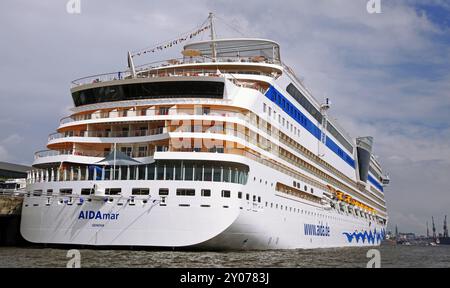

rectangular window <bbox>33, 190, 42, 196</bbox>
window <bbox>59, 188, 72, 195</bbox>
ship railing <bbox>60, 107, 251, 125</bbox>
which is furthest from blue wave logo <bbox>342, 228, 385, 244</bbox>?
rectangular window <bbox>33, 190, 42, 196</bbox>

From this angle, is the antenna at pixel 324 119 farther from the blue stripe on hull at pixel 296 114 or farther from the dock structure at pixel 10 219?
the dock structure at pixel 10 219

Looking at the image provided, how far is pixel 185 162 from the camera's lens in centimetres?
2925

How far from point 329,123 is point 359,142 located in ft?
66.1

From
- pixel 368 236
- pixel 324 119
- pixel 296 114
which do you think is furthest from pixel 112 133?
pixel 368 236

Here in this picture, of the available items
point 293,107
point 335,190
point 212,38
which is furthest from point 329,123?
point 212,38

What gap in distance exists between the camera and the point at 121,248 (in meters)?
29.2

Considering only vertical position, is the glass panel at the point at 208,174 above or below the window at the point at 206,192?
above

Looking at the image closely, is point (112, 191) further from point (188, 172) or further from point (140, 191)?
point (188, 172)

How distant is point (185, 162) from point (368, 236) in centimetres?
4842

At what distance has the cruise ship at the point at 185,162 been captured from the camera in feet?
92.6

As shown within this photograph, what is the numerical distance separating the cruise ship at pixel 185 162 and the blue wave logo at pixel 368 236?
1617 centimetres

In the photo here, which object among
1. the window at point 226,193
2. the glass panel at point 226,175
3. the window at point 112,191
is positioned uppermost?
the glass panel at point 226,175

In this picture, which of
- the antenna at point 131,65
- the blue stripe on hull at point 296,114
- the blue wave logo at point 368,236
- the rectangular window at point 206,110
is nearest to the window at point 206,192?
the rectangular window at point 206,110

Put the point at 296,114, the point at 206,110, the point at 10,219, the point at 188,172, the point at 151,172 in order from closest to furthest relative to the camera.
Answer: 1. the point at 188,172
2. the point at 151,172
3. the point at 206,110
4. the point at 10,219
5. the point at 296,114
